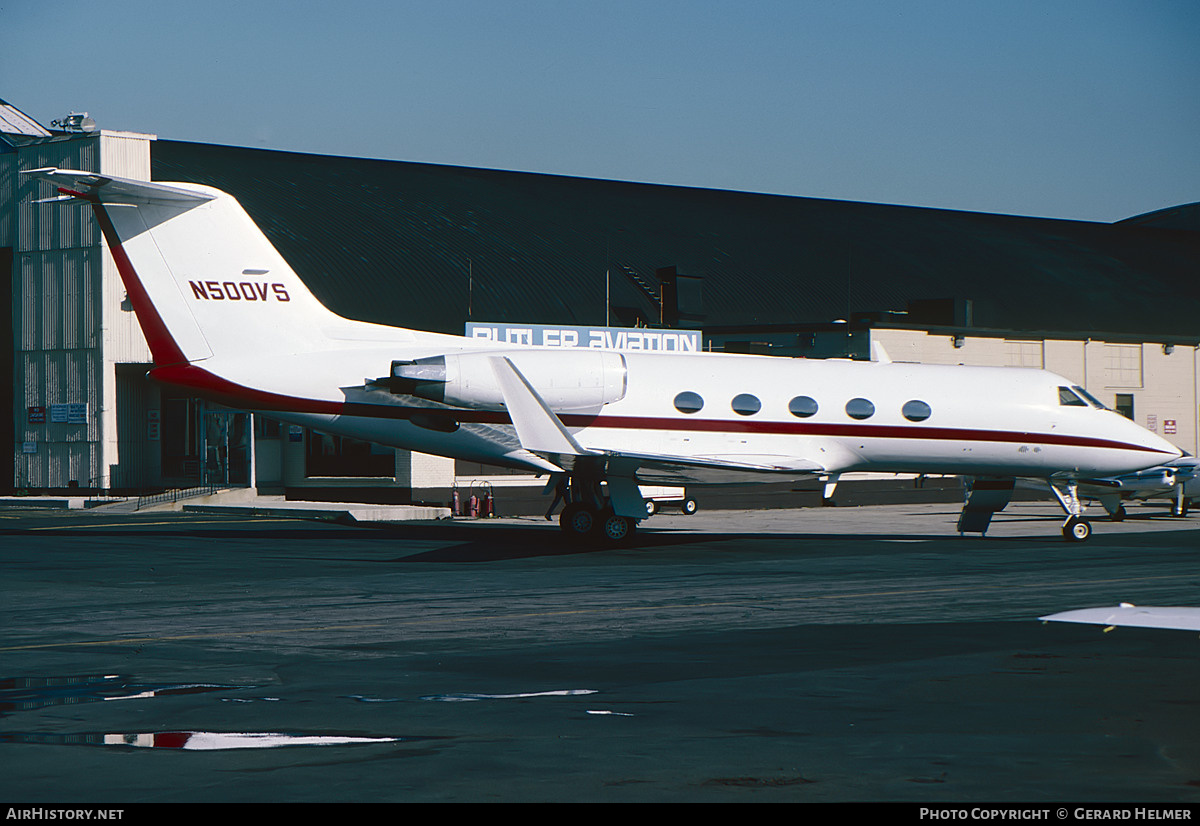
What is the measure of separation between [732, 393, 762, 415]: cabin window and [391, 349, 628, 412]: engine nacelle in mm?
2192

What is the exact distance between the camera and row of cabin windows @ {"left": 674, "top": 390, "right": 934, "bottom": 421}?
1005 inches

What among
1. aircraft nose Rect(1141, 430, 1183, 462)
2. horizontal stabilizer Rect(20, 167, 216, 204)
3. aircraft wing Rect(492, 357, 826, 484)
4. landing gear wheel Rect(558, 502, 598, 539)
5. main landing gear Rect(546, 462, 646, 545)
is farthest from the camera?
aircraft nose Rect(1141, 430, 1183, 462)

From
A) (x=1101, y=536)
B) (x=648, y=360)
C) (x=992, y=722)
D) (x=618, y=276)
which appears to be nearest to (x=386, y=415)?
(x=648, y=360)

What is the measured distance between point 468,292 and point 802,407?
1956 cm

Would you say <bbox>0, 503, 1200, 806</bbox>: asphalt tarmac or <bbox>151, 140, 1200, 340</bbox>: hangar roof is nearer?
<bbox>0, 503, 1200, 806</bbox>: asphalt tarmac

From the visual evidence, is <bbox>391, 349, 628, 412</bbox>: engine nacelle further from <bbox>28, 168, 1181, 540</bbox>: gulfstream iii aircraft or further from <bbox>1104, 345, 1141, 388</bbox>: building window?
<bbox>1104, 345, 1141, 388</bbox>: building window

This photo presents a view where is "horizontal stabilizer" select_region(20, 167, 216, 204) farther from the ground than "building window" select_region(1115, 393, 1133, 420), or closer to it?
farther from the ground

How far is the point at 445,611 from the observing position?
51.9ft

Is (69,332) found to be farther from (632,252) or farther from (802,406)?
(802,406)

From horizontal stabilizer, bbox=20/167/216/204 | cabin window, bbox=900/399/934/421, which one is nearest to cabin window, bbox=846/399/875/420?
cabin window, bbox=900/399/934/421

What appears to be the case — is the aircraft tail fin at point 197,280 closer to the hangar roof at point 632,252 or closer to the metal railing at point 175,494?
the metal railing at point 175,494

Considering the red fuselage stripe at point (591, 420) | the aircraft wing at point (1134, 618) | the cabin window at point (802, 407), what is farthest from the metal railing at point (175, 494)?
the aircraft wing at point (1134, 618)
